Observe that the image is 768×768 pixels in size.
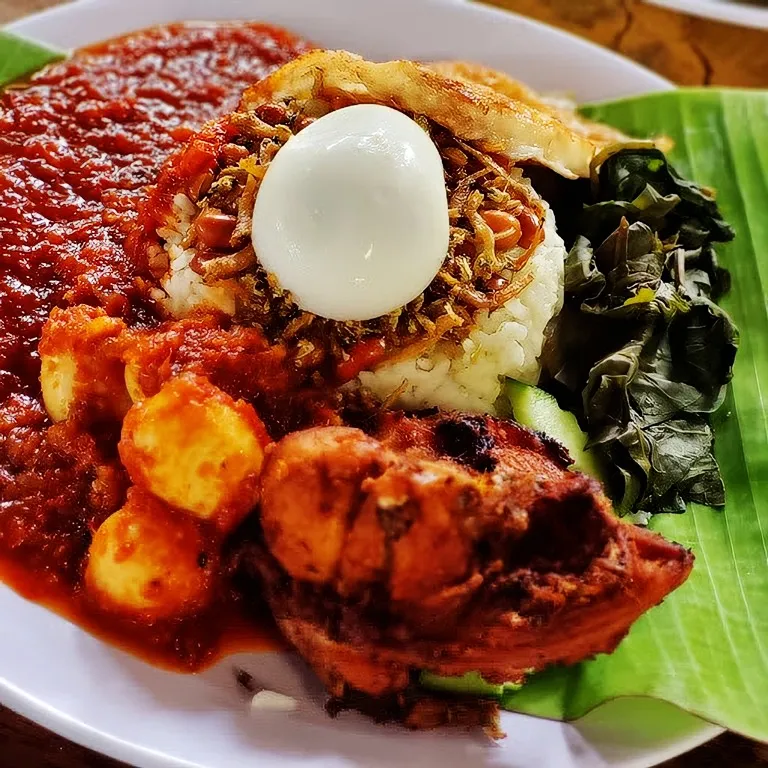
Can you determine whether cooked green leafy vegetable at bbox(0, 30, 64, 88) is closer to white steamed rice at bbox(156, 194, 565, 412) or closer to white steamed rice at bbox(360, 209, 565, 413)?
white steamed rice at bbox(156, 194, 565, 412)

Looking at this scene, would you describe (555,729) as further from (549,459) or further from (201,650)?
(201,650)

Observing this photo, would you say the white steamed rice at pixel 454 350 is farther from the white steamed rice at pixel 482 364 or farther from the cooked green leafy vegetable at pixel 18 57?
the cooked green leafy vegetable at pixel 18 57

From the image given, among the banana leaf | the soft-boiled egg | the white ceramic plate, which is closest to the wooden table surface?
the white ceramic plate

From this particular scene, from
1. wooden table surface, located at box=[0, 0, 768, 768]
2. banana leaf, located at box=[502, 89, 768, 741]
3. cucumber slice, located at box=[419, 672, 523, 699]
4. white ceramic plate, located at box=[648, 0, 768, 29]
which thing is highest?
white ceramic plate, located at box=[648, 0, 768, 29]

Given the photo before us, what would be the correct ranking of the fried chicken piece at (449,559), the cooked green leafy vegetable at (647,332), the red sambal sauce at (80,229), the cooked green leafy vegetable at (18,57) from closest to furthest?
the fried chicken piece at (449,559), the red sambal sauce at (80,229), the cooked green leafy vegetable at (647,332), the cooked green leafy vegetable at (18,57)

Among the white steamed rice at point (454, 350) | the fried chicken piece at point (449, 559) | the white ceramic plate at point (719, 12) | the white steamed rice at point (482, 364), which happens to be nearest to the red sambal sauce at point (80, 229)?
the white steamed rice at point (454, 350)

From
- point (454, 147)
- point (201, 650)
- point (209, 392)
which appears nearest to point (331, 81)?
point (454, 147)
